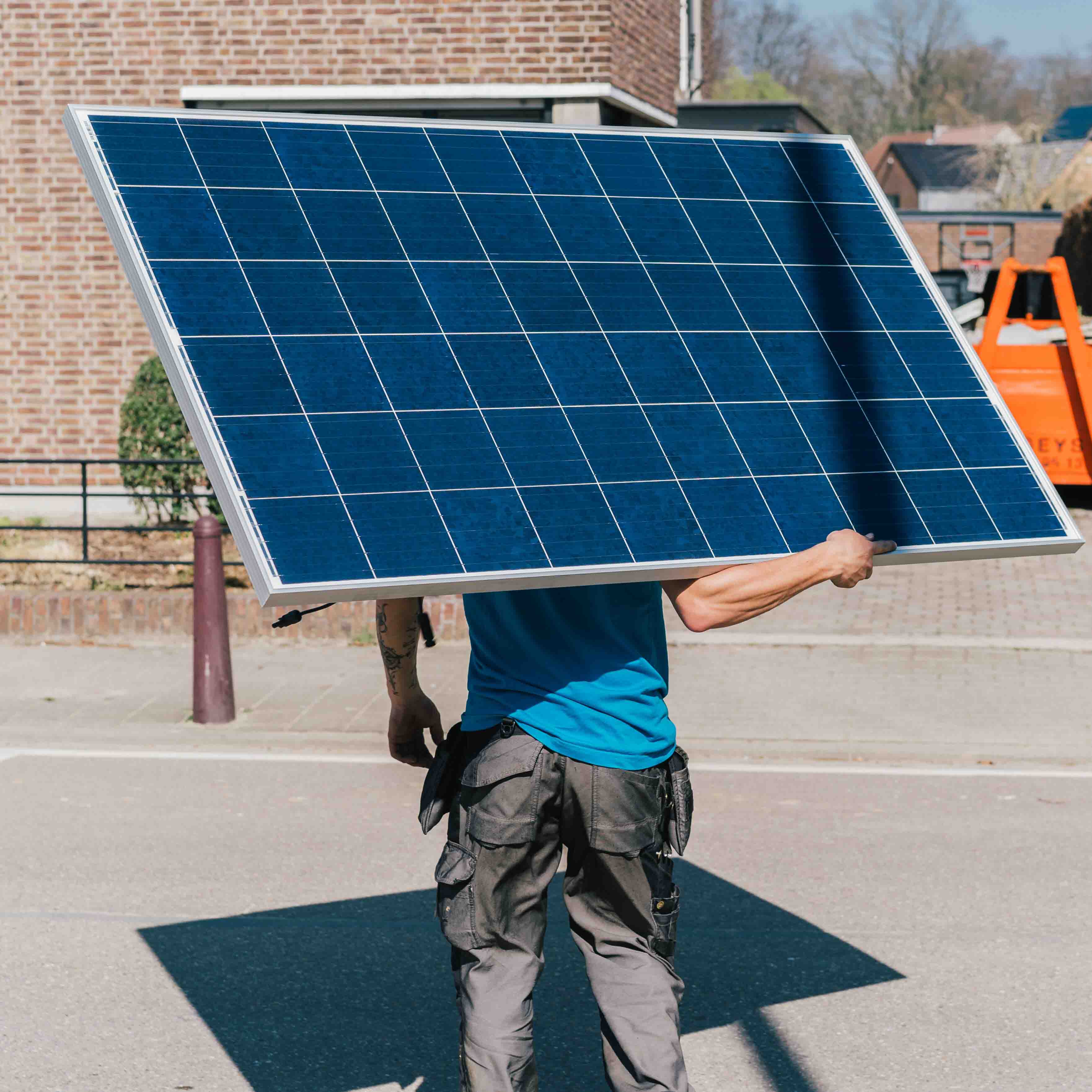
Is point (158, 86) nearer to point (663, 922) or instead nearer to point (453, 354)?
point (453, 354)

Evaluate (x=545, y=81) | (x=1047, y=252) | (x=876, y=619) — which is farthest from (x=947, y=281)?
(x=876, y=619)

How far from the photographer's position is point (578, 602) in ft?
11.7

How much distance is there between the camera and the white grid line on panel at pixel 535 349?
348cm

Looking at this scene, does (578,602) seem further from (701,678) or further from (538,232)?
(701,678)

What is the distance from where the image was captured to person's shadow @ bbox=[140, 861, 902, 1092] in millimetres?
4672

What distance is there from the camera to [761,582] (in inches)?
137

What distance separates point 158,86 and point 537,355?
1193 centimetres

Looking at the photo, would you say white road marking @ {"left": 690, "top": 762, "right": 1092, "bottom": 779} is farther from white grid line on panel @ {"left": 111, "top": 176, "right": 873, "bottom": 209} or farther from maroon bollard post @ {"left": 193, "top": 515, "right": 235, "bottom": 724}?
white grid line on panel @ {"left": 111, "top": 176, "right": 873, "bottom": 209}

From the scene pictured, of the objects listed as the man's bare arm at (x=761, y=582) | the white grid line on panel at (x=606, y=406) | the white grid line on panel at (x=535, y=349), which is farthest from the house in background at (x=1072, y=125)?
the man's bare arm at (x=761, y=582)

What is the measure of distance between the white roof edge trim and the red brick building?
0.02m

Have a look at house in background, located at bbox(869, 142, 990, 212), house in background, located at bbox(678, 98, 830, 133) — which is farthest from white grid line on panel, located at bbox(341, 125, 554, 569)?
house in background, located at bbox(869, 142, 990, 212)

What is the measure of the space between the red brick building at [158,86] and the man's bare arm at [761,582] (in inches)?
433

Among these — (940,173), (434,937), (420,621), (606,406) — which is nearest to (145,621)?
(434,937)

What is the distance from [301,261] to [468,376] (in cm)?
46
